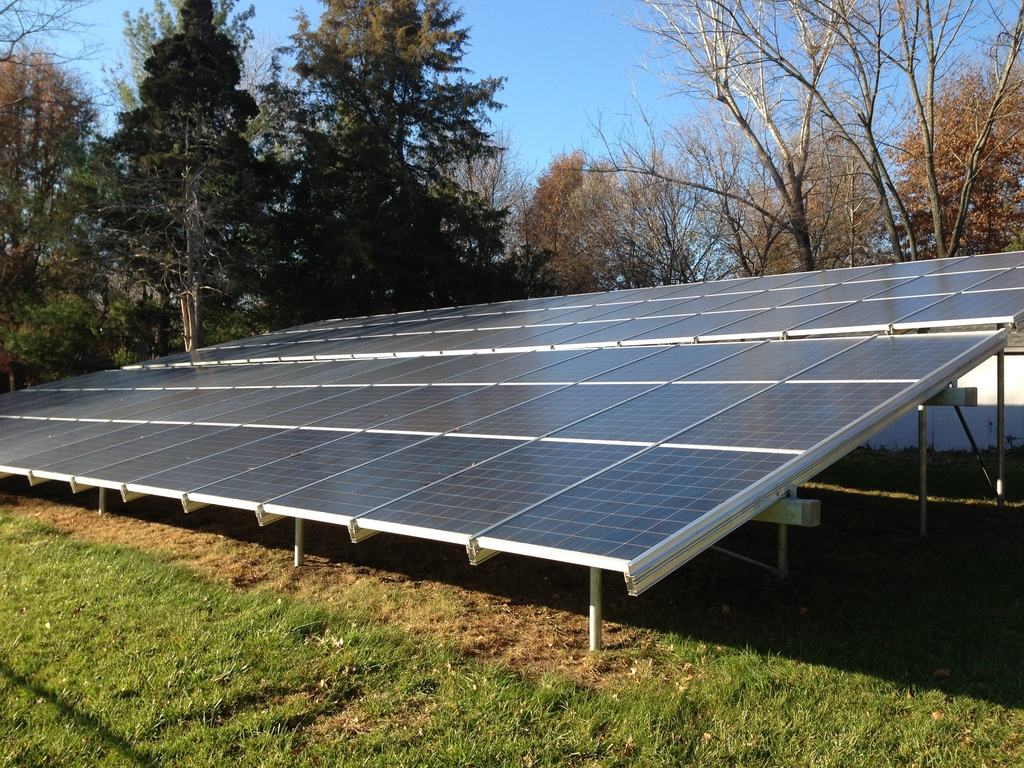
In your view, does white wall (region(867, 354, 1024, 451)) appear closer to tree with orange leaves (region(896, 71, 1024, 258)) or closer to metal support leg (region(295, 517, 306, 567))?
metal support leg (region(295, 517, 306, 567))

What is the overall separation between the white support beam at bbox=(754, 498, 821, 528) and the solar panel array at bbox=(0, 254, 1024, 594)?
199mm

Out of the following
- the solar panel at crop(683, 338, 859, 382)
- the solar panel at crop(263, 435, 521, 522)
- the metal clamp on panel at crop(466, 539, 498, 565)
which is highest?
the solar panel at crop(683, 338, 859, 382)

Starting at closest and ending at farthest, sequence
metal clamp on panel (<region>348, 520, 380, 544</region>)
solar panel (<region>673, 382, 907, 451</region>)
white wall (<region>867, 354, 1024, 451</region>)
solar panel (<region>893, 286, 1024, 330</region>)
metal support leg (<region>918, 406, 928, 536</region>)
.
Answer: solar panel (<region>673, 382, 907, 451</region>) → metal clamp on panel (<region>348, 520, 380, 544</region>) → solar panel (<region>893, 286, 1024, 330</region>) → metal support leg (<region>918, 406, 928, 536</region>) → white wall (<region>867, 354, 1024, 451</region>)

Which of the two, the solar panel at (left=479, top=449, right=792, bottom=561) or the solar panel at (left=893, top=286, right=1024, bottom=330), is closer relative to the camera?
the solar panel at (left=479, top=449, right=792, bottom=561)

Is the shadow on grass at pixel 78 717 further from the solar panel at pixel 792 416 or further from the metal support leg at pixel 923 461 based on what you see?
the metal support leg at pixel 923 461

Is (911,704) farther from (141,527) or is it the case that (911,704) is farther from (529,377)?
(141,527)

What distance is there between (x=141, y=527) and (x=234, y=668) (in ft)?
18.6

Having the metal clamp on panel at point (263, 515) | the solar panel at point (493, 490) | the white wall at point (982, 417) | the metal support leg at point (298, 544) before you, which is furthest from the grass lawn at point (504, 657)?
the white wall at point (982, 417)

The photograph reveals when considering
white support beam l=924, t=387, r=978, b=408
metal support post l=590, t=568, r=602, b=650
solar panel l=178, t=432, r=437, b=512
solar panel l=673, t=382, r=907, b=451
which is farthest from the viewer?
white support beam l=924, t=387, r=978, b=408

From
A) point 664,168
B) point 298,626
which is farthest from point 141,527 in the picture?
point 664,168

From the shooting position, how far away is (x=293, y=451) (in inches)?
340

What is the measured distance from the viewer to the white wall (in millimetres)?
15000

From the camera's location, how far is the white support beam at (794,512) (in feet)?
17.3

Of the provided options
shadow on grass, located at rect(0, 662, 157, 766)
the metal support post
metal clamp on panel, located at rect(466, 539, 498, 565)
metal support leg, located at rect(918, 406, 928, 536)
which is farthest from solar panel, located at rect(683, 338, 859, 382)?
shadow on grass, located at rect(0, 662, 157, 766)
